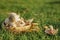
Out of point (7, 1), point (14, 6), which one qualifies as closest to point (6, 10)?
point (14, 6)

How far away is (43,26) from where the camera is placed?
775cm

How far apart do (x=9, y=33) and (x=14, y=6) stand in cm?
442

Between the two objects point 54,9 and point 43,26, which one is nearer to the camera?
point 43,26

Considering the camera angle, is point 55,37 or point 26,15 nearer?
point 55,37

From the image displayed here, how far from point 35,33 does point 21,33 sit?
385mm

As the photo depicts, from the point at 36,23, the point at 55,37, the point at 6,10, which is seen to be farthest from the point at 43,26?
the point at 6,10

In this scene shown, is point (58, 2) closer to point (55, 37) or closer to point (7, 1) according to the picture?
point (7, 1)

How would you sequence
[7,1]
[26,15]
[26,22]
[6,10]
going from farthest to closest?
[7,1] → [6,10] → [26,15] → [26,22]

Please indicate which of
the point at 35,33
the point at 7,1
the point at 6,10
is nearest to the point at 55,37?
the point at 35,33

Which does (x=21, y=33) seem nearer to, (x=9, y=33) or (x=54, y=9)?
(x=9, y=33)

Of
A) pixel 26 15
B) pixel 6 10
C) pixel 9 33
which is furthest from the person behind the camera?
pixel 6 10

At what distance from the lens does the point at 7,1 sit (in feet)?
41.1

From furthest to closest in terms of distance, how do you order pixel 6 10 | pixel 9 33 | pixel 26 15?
pixel 6 10, pixel 26 15, pixel 9 33

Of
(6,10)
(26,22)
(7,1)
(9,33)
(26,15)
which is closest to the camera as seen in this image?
(9,33)
